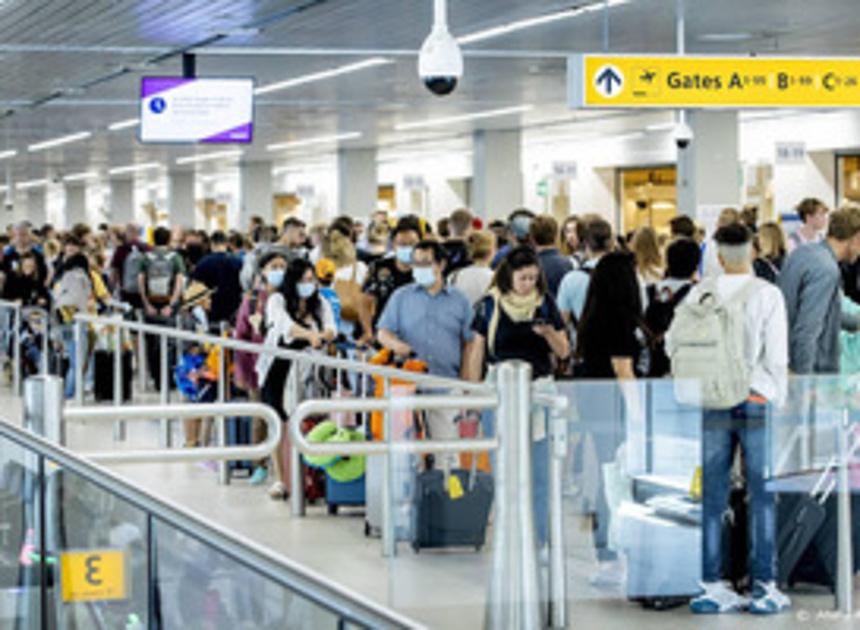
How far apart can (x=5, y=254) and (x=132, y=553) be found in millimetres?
16156

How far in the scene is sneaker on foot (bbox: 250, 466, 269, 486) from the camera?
10703 millimetres

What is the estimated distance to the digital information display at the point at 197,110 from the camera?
52.2 ft

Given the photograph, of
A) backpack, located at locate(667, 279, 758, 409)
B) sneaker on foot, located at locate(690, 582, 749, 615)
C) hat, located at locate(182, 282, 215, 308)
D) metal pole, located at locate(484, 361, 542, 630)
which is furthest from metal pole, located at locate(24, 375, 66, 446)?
hat, located at locate(182, 282, 215, 308)

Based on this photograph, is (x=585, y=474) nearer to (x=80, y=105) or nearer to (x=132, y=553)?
(x=132, y=553)

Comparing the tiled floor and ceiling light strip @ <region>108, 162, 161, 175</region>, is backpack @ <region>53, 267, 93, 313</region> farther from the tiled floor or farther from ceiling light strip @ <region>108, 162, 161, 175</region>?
ceiling light strip @ <region>108, 162, 161, 175</region>

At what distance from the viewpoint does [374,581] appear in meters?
7.70

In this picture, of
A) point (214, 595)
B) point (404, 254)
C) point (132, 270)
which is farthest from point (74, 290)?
point (214, 595)

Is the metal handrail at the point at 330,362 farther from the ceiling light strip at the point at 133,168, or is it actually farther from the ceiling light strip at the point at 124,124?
the ceiling light strip at the point at 133,168

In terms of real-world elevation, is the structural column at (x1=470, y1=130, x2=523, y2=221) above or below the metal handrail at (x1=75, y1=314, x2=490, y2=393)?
above

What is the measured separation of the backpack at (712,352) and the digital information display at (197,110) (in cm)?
961

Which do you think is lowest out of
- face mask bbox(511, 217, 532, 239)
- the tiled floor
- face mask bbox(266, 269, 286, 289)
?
the tiled floor

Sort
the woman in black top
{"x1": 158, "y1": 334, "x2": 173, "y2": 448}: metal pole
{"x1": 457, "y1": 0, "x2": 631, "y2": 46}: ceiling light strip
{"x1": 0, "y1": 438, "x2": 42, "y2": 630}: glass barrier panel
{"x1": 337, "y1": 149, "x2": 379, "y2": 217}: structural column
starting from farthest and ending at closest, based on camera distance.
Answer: {"x1": 337, "y1": 149, "x2": 379, "y2": 217}: structural column → {"x1": 457, "y1": 0, "x2": 631, "y2": 46}: ceiling light strip → {"x1": 158, "y1": 334, "x2": 173, "y2": 448}: metal pole → the woman in black top → {"x1": 0, "y1": 438, "x2": 42, "y2": 630}: glass barrier panel

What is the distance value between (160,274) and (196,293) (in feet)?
7.21

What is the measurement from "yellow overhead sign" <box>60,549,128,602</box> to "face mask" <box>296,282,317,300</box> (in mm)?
5151
